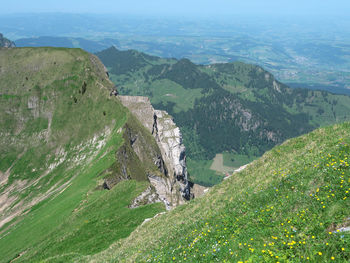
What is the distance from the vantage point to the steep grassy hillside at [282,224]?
482 inches

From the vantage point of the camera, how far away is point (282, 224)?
49.1 feet

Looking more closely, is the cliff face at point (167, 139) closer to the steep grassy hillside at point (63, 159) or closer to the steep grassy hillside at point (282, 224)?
the steep grassy hillside at point (63, 159)

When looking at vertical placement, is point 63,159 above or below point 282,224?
below

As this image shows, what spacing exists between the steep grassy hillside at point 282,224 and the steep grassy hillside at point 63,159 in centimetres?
2324

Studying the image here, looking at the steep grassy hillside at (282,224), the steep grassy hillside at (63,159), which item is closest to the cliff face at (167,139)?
the steep grassy hillside at (63,159)

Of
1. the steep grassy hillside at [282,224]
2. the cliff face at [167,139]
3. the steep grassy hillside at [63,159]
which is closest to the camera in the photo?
Answer: the steep grassy hillside at [282,224]

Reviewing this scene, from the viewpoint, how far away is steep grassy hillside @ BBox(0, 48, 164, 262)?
146ft

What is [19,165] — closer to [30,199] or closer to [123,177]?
[30,199]

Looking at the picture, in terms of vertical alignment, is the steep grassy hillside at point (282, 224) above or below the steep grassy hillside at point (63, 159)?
above

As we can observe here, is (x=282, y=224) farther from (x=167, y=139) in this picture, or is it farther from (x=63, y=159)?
(x=167, y=139)

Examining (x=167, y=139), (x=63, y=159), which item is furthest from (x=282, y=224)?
(x=167, y=139)

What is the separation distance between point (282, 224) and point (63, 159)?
101 metres

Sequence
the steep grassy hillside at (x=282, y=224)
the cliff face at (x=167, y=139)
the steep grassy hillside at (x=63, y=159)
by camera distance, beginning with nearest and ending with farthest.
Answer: the steep grassy hillside at (x=282, y=224), the steep grassy hillside at (x=63, y=159), the cliff face at (x=167, y=139)

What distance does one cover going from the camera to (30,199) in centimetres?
8381
